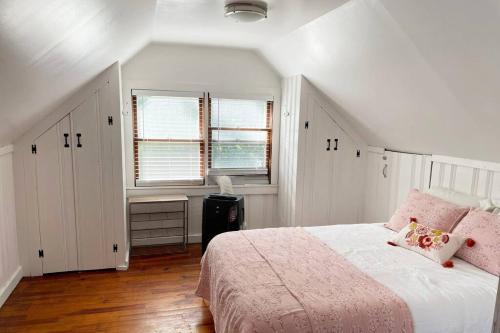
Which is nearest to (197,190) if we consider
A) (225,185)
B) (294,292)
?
(225,185)

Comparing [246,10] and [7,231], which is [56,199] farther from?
[246,10]

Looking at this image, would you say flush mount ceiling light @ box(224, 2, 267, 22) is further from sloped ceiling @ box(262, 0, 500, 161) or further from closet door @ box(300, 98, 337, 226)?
closet door @ box(300, 98, 337, 226)

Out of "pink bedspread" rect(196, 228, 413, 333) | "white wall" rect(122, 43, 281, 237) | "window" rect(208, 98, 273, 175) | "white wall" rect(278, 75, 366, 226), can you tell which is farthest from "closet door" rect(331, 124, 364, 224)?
"pink bedspread" rect(196, 228, 413, 333)

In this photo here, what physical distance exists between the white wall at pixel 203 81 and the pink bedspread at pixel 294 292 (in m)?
1.77

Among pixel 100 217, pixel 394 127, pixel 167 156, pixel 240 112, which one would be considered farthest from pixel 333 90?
pixel 100 217

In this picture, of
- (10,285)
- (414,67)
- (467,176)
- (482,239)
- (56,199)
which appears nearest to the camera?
(482,239)

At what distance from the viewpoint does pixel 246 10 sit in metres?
2.45

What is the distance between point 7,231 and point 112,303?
1116mm

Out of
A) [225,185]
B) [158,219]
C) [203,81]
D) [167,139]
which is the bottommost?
[158,219]

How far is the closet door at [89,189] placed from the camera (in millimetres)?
3273

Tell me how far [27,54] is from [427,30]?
7.08 ft

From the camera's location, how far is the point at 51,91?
2.55 meters

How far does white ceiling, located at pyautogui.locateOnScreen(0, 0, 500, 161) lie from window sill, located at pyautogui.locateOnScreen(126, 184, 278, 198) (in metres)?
1.36

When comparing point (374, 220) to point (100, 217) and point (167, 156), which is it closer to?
point (167, 156)
